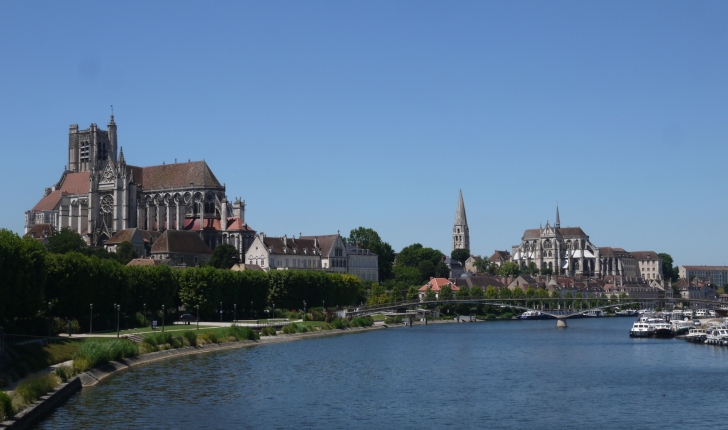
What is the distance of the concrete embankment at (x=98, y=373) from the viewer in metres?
38.1

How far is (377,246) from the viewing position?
184m

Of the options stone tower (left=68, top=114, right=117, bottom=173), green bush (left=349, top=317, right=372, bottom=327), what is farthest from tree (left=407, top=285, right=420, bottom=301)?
stone tower (left=68, top=114, right=117, bottom=173)

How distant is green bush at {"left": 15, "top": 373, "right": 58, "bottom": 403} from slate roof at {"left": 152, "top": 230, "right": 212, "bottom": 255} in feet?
316

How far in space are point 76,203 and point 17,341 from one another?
112559 mm

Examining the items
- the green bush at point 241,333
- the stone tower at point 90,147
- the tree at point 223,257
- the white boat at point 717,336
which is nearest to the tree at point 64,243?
the tree at point 223,257

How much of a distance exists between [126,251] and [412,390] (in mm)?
93895

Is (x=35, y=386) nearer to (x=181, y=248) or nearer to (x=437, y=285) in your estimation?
(x=181, y=248)

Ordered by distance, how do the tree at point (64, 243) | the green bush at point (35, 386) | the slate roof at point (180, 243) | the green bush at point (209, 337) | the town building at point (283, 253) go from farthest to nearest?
the town building at point (283, 253) → the slate roof at point (180, 243) → the tree at point (64, 243) → the green bush at point (209, 337) → the green bush at point (35, 386)

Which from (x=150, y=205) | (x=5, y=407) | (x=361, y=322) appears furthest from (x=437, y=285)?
(x=5, y=407)

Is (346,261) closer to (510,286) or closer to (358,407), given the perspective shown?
(510,286)

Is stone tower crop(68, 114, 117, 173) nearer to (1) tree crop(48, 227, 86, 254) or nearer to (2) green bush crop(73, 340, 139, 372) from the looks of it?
(1) tree crop(48, 227, 86, 254)

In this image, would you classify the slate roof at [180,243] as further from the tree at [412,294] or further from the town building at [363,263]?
the tree at [412,294]

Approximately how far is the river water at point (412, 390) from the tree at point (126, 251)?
61608 mm

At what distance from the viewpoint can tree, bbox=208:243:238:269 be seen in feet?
476
